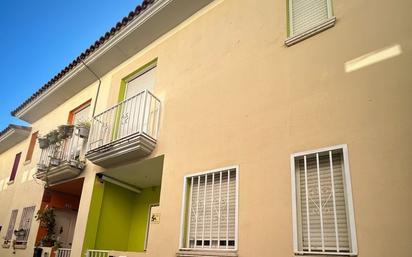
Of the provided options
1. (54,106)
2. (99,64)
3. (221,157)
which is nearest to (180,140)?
(221,157)

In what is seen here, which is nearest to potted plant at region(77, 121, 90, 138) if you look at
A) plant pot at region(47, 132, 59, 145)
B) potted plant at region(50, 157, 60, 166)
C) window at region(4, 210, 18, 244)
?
potted plant at region(50, 157, 60, 166)

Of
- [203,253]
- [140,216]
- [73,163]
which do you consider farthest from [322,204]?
[73,163]

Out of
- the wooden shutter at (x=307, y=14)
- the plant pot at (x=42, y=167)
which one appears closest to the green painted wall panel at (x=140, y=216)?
the plant pot at (x=42, y=167)

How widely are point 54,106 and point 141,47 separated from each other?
17.3 feet

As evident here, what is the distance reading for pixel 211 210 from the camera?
558 cm

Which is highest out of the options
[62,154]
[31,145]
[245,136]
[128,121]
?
[31,145]

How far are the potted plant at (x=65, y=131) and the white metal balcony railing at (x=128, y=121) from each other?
153cm

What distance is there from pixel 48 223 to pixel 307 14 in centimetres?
873

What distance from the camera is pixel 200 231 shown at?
18.3 ft

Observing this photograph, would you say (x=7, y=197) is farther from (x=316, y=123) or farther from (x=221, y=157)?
(x=316, y=123)

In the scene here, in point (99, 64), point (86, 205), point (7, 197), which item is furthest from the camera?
point (7, 197)

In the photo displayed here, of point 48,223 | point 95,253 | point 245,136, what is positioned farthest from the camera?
point 48,223

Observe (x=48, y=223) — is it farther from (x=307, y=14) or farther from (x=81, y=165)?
(x=307, y=14)

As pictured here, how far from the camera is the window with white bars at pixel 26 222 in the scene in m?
10.3
